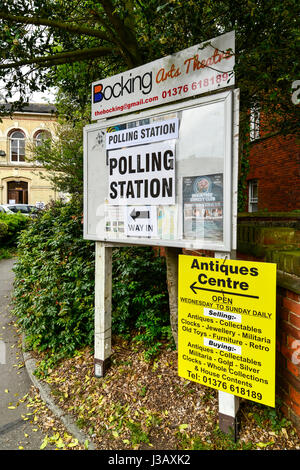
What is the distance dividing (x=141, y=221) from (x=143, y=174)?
421mm

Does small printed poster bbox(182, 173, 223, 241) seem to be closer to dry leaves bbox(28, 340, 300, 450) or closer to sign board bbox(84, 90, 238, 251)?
sign board bbox(84, 90, 238, 251)

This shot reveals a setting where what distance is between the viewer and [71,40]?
4.36 metres

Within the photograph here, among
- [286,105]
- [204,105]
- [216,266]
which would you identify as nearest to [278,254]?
[216,266]

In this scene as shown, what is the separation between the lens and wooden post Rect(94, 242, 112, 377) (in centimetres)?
325

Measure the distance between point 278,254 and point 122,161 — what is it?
5.27 ft

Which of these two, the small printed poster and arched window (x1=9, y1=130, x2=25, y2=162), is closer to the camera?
the small printed poster

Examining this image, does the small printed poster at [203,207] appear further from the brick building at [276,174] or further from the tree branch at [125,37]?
the brick building at [276,174]

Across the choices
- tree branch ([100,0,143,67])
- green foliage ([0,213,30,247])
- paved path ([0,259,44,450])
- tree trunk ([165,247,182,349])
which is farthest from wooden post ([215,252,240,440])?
green foliage ([0,213,30,247])

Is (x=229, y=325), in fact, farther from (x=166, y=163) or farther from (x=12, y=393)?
(x=12, y=393)

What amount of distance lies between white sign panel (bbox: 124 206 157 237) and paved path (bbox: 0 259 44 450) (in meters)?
1.99

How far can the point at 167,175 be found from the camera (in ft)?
8.45

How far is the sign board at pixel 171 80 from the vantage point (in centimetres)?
229

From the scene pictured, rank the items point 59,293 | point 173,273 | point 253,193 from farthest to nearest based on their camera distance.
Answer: point 253,193
point 59,293
point 173,273

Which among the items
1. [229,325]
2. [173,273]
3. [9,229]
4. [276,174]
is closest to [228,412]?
[229,325]
